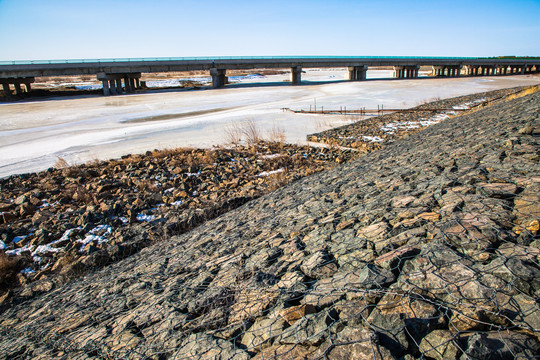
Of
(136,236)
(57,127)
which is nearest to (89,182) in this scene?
(136,236)

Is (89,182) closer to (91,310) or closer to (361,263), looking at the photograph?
(91,310)

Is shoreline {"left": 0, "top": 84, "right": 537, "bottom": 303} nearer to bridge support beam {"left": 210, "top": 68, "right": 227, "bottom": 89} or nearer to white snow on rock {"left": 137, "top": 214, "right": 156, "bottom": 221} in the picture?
white snow on rock {"left": 137, "top": 214, "right": 156, "bottom": 221}

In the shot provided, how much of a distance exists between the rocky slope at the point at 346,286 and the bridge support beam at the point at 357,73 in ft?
223

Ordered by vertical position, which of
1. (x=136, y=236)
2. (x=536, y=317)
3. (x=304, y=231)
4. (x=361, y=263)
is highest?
(x=536, y=317)

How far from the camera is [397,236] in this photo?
12.8 ft

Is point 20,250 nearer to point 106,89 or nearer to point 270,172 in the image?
point 270,172

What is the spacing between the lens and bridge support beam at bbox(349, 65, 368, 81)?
227 ft

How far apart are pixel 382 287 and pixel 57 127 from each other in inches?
1185

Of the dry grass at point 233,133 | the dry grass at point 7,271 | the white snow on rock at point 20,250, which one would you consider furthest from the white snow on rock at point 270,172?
the dry grass at point 7,271

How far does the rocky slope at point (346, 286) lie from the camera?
7.98 feet

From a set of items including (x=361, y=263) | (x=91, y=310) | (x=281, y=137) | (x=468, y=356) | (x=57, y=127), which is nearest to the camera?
(x=468, y=356)

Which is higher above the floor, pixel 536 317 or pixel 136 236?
pixel 536 317

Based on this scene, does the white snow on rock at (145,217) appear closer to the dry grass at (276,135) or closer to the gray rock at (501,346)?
the gray rock at (501,346)

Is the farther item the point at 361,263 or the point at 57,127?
the point at 57,127
